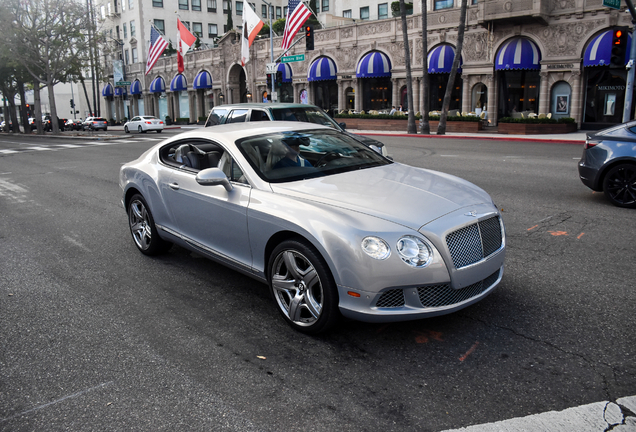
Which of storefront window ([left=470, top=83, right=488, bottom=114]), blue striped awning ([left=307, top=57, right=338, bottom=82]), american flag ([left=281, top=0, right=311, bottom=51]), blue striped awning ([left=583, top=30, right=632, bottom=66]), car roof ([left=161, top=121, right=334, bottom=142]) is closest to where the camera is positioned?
car roof ([left=161, top=121, right=334, bottom=142])

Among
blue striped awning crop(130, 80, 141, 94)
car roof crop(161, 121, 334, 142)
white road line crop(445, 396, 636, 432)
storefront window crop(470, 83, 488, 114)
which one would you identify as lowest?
white road line crop(445, 396, 636, 432)

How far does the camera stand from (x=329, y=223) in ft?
12.3

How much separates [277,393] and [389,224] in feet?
4.34

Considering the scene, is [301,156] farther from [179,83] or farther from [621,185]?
[179,83]

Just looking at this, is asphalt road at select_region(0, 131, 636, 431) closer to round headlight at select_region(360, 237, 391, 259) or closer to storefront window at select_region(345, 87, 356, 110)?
round headlight at select_region(360, 237, 391, 259)

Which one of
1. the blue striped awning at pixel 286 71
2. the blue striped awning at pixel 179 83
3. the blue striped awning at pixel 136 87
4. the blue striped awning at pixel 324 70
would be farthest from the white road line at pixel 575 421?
the blue striped awning at pixel 136 87

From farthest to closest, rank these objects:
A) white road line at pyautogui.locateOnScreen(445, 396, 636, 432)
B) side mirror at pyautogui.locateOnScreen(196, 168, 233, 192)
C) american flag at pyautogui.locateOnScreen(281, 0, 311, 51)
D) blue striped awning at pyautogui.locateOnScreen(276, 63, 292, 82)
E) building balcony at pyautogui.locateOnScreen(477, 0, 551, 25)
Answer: blue striped awning at pyautogui.locateOnScreen(276, 63, 292, 82)
american flag at pyautogui.locateOnScreen(281, 0, 311, 51)
building balcony at pyautogui.locateOnScreen(477, 0, 551, 25)
side mirror at pyautogui.locateOnScreen(196, 168, 233, 192)
white road line at pyautogui.locateOnScreen(445, 396, 636, 432)

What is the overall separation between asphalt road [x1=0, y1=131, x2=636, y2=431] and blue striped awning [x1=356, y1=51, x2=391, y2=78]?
32.0 meters

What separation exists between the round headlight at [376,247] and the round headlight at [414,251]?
87mm

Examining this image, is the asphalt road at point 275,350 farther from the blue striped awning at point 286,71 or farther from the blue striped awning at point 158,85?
the blue striped awning at point 158,85

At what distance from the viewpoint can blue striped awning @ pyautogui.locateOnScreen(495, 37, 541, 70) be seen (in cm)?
2953

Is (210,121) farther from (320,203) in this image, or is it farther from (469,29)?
(469,29)

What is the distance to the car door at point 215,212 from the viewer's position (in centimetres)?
452

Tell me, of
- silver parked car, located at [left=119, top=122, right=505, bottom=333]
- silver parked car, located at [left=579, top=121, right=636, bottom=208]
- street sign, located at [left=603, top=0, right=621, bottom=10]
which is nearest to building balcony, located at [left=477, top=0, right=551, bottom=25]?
street sign, located at [left=603, top=0, right=621, bottom=10]
